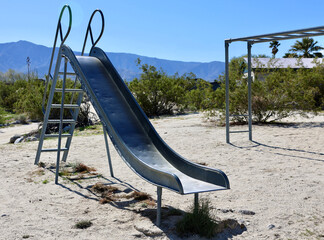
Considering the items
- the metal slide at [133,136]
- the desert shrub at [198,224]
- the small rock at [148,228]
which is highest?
the metal slide at [133,136]

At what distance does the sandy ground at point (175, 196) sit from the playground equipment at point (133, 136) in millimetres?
410

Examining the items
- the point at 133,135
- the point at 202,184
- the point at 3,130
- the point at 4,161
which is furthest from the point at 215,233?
the point at 3,130

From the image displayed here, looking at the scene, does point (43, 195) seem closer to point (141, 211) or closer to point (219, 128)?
point (141, 211)

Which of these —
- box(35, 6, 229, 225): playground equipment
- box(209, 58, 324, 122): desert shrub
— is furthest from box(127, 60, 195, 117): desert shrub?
box(35, 6, 229, 225): playground equipment

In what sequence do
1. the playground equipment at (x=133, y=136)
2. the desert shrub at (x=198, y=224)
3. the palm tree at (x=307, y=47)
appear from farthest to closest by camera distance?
the palm tree at (x=307, y=47)
the playground equipment at (x=133, y=136)
the desert shrub at (x=198, y=224)

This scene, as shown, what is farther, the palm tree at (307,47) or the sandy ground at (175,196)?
the palm tree at (307,47)

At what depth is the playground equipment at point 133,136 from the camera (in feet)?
12.1

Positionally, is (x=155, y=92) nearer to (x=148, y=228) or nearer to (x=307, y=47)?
(x=148, y=228)

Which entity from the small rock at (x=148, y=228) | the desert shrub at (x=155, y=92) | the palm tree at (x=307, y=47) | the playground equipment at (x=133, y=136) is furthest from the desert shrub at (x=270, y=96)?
the palm tree at (x=307, y=47)

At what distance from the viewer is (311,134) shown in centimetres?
971

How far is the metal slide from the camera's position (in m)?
3.71

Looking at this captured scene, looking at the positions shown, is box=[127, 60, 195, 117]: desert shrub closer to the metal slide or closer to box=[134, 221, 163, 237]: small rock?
the metal slide

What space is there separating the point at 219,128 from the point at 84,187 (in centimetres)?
696

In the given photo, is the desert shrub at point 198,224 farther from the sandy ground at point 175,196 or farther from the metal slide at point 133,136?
the metal slide at point 133,136
